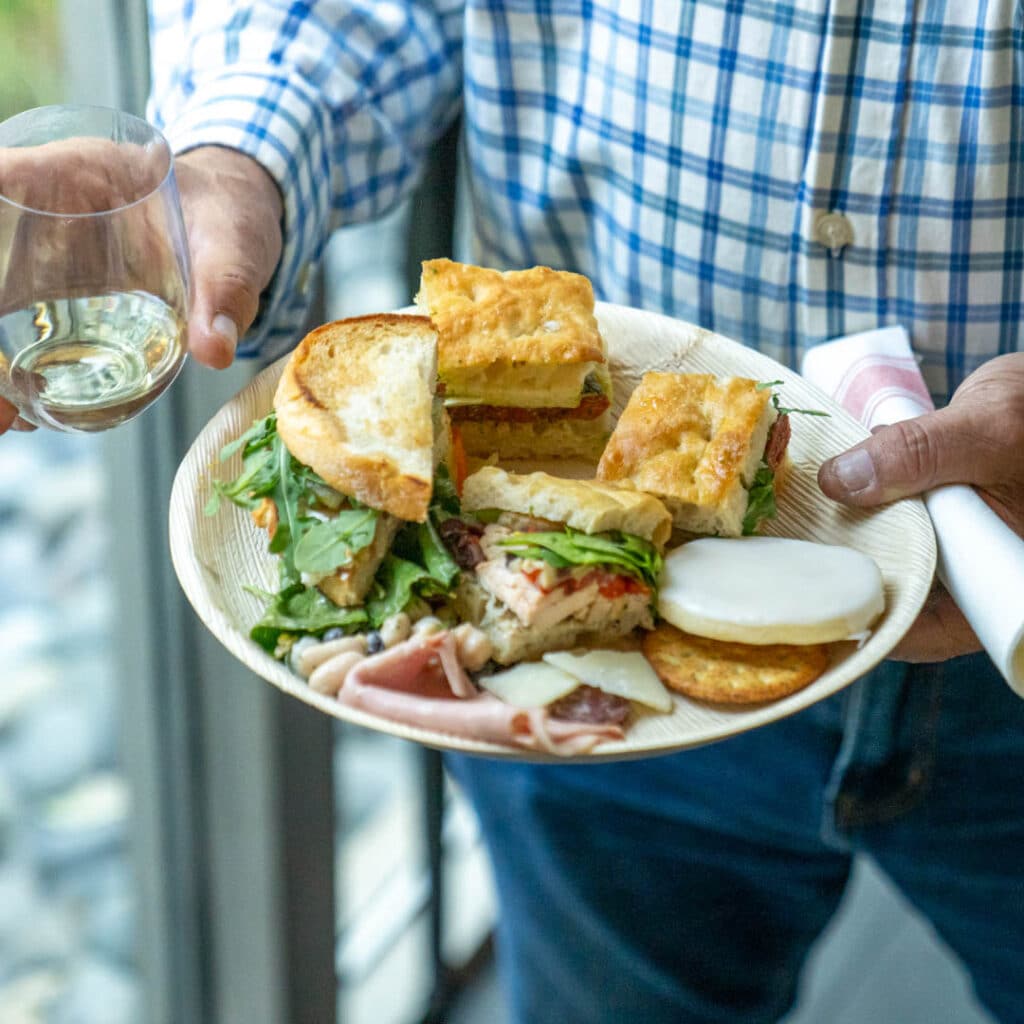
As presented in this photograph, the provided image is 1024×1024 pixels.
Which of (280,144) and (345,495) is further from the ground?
(280,144)

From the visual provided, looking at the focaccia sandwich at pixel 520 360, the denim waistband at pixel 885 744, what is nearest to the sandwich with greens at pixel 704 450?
the focaccia sandwich at pixel 520 360

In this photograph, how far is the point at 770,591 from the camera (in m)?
1.31

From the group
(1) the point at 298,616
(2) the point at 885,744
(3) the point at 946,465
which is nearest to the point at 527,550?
(1) the point at 298,616

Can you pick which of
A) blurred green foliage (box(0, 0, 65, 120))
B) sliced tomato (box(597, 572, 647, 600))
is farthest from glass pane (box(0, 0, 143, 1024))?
sliced tomato (box(597, 572, 647, 600))

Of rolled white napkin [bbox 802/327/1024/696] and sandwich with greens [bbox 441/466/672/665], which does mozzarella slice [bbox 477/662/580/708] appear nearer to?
sandwich with greens [bbox 441/466/672/665]

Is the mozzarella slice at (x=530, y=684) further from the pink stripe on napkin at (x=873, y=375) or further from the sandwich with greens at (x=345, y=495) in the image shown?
the pink stripe on napkin at (x=873, y=375)

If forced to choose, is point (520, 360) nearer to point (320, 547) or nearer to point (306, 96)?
point (320, 547)

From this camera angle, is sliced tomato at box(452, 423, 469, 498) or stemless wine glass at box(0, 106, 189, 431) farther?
sliced tomato at box(452, 423, 469, 498)

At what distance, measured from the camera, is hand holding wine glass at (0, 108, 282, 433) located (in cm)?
122

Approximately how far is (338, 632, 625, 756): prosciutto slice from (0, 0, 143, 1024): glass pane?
1.29 m

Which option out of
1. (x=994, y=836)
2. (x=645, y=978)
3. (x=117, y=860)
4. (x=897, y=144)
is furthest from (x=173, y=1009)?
(x=897, y=144)

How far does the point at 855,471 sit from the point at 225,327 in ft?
2.53

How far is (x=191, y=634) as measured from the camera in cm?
257

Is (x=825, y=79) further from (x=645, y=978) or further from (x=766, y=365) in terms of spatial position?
(x=645, y=978)
